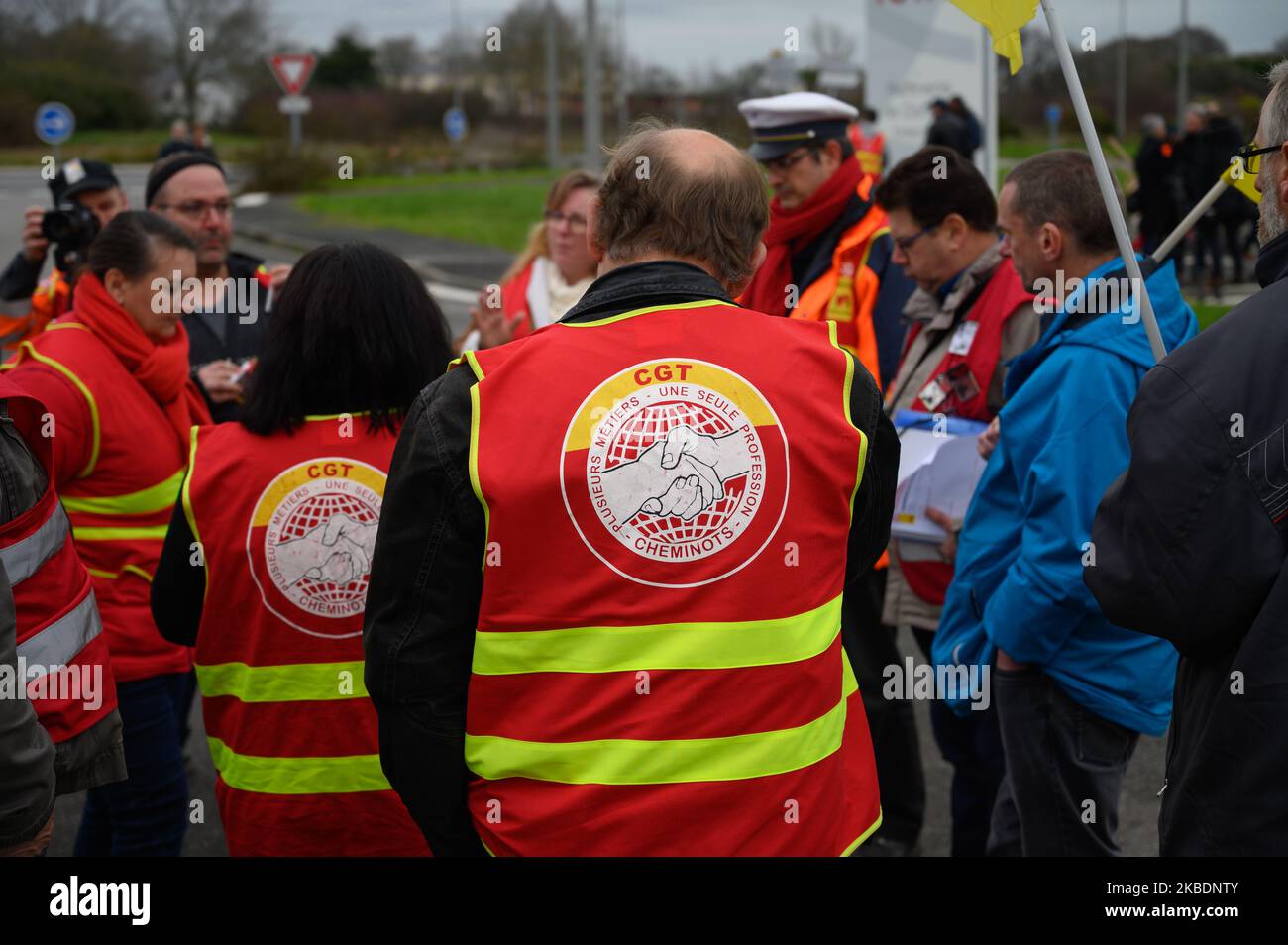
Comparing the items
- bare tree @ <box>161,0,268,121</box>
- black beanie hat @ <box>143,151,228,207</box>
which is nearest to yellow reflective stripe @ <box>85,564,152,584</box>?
black beanie hat @ <box>143,151,228,207</box>

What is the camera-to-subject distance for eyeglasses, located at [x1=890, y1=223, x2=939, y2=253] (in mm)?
3895

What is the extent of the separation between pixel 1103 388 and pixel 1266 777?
116 cm

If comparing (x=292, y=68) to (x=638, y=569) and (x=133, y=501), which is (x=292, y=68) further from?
(x=638, y=569)

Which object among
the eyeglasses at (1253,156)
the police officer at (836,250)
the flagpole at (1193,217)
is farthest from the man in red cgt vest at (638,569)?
the police officer at (836,250)

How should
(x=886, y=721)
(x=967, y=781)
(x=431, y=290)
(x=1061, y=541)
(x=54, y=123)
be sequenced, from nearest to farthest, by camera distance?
(x=1061, y=541), (x=967, y=781), (x=886, y=721), (x=431, y=290), (x=54, y=123)

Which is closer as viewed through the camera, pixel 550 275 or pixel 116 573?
pixel 116 573

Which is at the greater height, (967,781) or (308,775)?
(308,775)

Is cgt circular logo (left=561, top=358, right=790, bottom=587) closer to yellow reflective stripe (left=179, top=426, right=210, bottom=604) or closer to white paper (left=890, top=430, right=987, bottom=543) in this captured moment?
yellow reflective stripe (left=179, top=426, right=210, bottom=604)

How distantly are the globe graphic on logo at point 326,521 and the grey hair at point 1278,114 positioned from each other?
1787 mm

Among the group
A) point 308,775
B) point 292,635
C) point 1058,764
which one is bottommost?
point 1058,764

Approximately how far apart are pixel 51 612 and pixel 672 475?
133cm

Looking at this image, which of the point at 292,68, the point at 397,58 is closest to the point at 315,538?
the point at 292,68

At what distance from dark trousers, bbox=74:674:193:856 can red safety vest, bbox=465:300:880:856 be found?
1.77 metres

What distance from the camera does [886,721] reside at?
414cm
